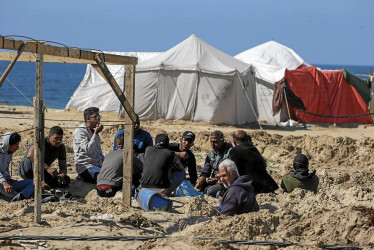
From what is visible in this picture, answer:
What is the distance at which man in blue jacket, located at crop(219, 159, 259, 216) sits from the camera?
624cm

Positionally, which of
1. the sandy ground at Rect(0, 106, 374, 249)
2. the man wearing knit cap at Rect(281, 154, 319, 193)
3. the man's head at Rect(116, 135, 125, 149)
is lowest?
the sandy ground at Rect(0, 106, 374, 249)

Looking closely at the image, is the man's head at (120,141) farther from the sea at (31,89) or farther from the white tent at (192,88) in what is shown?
the white tent at (192,88)

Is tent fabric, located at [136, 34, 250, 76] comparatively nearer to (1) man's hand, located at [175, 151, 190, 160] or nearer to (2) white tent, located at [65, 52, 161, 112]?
(2) white tent, located at [65, 52, 161, 112]

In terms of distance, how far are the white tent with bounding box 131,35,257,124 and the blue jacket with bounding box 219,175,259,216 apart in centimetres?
1337

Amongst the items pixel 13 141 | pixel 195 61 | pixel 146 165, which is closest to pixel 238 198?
pixel 146 165

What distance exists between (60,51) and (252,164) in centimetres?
310

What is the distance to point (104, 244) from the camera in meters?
5.82

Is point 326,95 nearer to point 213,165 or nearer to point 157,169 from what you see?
point 213,165

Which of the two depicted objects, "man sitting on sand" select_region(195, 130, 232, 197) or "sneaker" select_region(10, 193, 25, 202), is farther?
"man sitting on sand" select_region(195, 130, 232, 197)

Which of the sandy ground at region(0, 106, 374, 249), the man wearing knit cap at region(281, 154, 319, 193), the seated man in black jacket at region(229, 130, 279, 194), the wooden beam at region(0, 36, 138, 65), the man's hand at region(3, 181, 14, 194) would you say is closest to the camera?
the sandy ground at region(0, 106, 374, 249)

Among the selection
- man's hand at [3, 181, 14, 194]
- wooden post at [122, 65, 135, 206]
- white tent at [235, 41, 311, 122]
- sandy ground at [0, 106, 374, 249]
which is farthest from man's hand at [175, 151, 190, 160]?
white tent at [235, 41, 311, 122]

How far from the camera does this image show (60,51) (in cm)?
657

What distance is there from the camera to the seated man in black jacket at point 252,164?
8.10 metres

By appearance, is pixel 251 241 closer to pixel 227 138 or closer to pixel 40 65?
pixel 40 65
